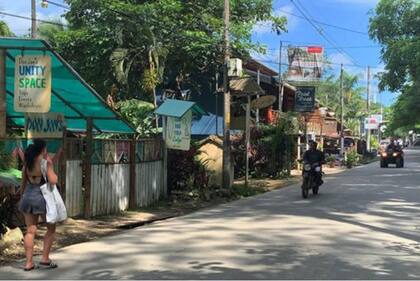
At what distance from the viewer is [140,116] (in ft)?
58.9

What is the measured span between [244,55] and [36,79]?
56.8 feet

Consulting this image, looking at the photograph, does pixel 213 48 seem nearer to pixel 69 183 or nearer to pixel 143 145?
pixel 143 145

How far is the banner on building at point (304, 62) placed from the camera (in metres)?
38.1

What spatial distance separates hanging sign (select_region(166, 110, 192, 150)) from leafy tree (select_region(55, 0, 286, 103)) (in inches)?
261

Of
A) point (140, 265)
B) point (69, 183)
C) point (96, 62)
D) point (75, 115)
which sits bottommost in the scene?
point (140, 265)

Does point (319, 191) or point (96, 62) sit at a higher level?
point (96, 62)

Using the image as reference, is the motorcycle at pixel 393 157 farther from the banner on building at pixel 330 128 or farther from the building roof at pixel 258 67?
the banner on building at pixel 330 128

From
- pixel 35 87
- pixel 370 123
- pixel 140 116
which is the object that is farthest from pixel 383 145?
pixel 35 87

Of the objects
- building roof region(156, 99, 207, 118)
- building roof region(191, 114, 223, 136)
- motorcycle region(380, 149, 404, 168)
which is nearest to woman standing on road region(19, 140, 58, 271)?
building roof region(156, 99, 207, 118)

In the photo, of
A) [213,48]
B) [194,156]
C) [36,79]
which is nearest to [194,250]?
[36,79]

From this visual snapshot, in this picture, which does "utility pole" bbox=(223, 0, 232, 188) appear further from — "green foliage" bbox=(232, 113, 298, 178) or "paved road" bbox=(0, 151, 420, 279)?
"green foliage" bbox=(232, 113, 298, 178)

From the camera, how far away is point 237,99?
3027 centimetres

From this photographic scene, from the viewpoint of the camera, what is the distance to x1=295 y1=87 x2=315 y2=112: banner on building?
37.2 m

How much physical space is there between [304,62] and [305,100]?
2590 millimetres
